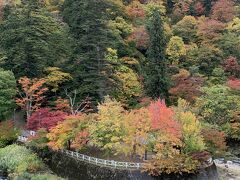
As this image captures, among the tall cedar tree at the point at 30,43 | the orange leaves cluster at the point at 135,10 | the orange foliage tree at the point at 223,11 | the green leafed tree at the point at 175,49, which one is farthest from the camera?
the orange foliage tree at the point at 223,11

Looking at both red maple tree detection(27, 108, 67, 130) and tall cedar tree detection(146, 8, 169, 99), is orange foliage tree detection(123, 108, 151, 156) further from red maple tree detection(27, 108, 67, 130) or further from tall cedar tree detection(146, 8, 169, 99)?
tall cedar tree detection(146, 8, 169, 99)

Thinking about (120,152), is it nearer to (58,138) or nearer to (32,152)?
(58,138)

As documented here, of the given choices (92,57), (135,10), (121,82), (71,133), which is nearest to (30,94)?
(92,57)

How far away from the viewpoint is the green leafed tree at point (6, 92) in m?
42.2

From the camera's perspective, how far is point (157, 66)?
4934 cm

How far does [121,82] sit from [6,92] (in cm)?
1268

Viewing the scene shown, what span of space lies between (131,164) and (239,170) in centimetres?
1053

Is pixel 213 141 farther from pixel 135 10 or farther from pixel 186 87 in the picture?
pixel 135 10

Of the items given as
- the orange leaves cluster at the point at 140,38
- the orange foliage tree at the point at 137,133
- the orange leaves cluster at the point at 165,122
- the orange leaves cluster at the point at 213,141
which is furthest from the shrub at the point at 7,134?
the orange leaves cluster at the point at 140,38

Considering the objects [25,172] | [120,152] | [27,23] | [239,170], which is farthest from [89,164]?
[27,23]

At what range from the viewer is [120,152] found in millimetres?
34781

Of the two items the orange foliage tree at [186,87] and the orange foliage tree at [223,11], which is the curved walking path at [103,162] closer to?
the orange foliage tree at [186,87]

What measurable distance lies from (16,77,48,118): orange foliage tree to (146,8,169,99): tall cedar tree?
12.4 meters

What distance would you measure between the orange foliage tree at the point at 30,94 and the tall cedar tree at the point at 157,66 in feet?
40.6
